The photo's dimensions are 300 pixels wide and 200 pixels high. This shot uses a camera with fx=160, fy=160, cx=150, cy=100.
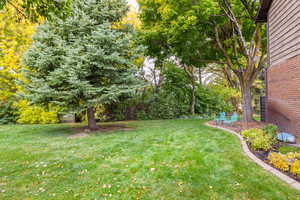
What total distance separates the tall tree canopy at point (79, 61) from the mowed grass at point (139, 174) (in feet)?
8.25

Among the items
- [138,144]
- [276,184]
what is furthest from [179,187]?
[138,144]

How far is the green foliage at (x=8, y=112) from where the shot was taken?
479 inches

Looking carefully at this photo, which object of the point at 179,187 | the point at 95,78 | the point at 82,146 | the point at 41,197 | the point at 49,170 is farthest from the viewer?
the point at 95,78

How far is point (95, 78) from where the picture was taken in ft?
25.2

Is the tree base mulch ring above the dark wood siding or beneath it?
beneath

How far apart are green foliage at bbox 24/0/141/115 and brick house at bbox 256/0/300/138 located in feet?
19.1

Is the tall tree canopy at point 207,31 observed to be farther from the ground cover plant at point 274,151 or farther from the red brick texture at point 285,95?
the ground cover plant at point 274,151

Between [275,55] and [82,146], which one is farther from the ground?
[275,55]

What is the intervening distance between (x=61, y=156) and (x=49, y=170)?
2.85ft

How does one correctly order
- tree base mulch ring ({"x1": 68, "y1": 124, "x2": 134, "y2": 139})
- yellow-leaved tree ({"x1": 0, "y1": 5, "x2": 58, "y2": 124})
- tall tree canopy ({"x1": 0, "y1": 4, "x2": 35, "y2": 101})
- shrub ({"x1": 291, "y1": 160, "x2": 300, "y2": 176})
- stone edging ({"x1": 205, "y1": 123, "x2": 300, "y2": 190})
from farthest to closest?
yellow-leaved tree ({"x1": 0, "y1": 5, "x2": 58, "y2": 124}), tall tree canopy ({"x1": 0, "y1": 4, "x2": 35, "y2": 101}), tree base mulch ring ({"x1": 68, "y1": 124, "x2": 134, "y2": 139}), shrub ({"x1": 291, "y1": 160, "x2": 300, "y2": 176}), stone edging ({"x1": 205, "y1": 123, "x2": 300, "y2": 190})

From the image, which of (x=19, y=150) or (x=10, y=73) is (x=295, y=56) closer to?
(x=19, y=150)

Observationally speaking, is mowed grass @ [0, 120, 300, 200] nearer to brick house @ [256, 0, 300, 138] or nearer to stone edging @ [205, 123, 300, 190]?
stone edging @ [205, 123, 300, 190]

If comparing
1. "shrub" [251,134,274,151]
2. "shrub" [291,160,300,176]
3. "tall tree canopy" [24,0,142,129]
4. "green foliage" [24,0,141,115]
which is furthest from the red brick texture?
"tall tree canopy" [24,0,142,129]

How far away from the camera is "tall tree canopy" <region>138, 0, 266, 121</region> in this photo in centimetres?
764
